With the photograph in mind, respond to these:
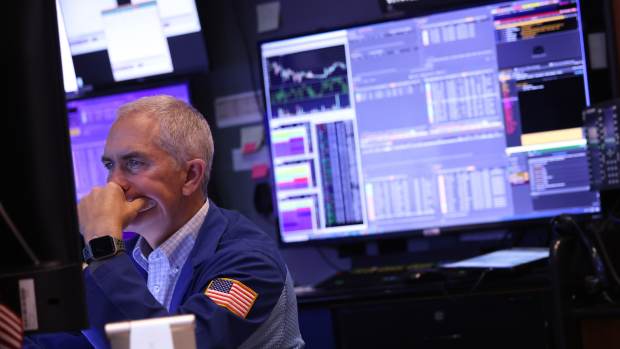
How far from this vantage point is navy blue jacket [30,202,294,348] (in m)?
1.52

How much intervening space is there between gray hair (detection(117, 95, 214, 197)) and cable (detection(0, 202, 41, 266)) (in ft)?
3.04

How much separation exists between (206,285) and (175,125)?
398 millimetres

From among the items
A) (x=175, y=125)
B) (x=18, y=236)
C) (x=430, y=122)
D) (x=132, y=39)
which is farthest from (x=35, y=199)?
(x=132, y=39)

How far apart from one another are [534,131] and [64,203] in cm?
203

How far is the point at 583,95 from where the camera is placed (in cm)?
267

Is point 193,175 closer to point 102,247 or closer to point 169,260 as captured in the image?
point 169,260

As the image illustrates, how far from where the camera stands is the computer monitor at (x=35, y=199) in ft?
3.03

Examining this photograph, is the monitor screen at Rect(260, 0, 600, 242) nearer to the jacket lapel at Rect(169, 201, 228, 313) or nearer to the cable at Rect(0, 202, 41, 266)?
the jacket lapel at Rect(169, 201, 228, 313)

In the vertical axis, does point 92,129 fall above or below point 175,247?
above

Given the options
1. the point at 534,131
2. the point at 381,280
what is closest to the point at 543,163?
the point at 534,131

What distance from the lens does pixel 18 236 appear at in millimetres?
917

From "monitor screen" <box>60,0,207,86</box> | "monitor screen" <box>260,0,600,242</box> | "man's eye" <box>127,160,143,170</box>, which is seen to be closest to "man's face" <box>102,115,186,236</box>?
"man's eye" <box>127,160,143,170</box>

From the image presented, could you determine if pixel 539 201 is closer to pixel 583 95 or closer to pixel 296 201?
pixel 583 95

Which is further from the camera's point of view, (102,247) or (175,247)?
(175,247)
